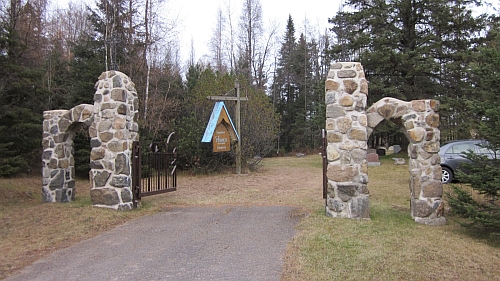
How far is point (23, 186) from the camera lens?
11.6 metres

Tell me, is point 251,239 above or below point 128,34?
below

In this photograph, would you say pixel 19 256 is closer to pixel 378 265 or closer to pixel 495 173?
pixel 378 265

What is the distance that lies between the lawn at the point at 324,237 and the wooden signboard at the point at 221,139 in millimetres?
3729

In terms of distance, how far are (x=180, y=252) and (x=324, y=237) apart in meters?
2.21

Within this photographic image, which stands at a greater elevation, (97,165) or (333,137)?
(333,137)

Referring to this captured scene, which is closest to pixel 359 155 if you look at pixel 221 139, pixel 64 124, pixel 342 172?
pixel 342 172

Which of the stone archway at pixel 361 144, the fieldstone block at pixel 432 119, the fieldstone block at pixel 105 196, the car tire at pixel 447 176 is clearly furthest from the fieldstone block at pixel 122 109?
the car tire at pixel 447 176

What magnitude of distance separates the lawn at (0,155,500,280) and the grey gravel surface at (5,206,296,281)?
0.29m

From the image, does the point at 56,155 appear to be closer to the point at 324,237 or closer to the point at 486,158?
the point at 324,237

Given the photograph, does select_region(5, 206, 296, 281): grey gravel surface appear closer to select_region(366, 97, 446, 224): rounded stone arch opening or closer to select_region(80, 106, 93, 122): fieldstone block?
select_region(366, 97, 446, 224): rounded stone arch opening

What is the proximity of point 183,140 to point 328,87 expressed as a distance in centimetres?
959

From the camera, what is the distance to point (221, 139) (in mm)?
14070

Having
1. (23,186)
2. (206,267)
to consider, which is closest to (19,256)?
(206,267)

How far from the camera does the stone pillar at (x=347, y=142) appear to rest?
6.75 metres
